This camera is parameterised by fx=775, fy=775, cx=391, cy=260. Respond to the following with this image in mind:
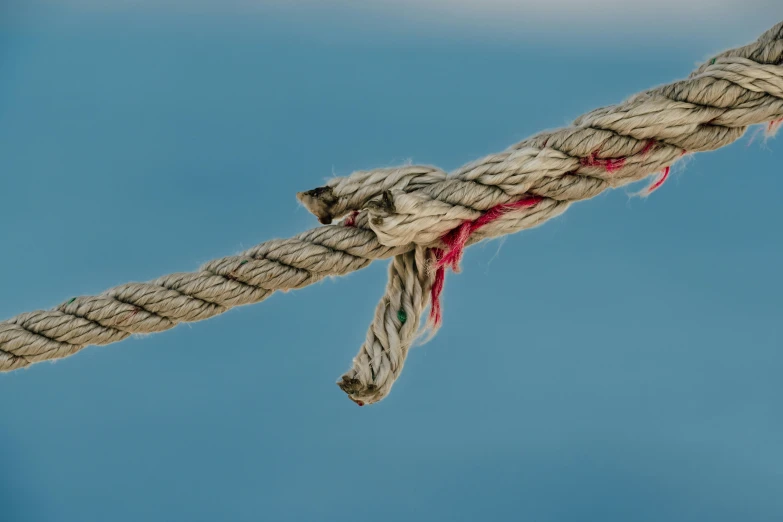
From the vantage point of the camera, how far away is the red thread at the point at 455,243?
51.7 inches

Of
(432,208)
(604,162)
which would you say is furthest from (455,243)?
(604,162)

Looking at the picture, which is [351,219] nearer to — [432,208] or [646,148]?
[432,208]

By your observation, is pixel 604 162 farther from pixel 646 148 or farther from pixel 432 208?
pixel 432 208

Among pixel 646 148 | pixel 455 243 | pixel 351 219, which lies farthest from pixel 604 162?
pixel 351 219

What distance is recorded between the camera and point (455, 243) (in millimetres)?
1339

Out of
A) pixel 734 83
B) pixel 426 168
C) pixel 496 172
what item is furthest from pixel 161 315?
pixel 734 83

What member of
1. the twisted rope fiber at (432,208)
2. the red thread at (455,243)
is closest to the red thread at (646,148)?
the twisted rope fiber at (432,208)

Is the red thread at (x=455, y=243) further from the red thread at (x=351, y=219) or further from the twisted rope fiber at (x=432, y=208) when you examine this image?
the red thread at (x=351, y=219)

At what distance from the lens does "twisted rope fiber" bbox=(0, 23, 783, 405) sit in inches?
49.5

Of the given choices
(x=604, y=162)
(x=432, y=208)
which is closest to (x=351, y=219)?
(x=432, y=208)

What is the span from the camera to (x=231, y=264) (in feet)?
4.65

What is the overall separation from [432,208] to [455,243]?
105 millimetres

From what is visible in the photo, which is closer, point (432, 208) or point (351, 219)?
point (432, 208)

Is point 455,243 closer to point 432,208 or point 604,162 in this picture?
point 432,208
